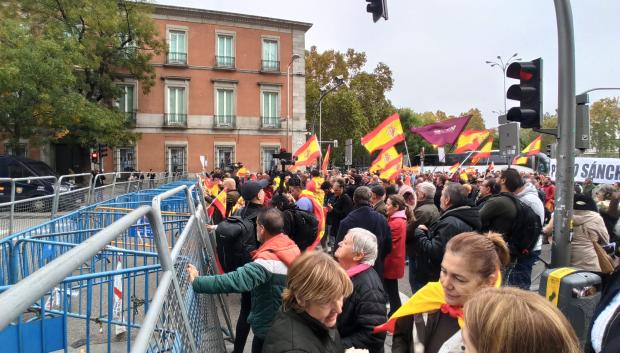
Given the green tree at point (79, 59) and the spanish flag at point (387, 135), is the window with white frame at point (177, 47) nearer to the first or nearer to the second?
the green tree at point (79, 59)

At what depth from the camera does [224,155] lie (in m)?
36.0

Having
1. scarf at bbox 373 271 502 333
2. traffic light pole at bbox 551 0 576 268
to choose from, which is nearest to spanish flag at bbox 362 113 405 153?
traffic light pole at bbox 551 0 576 268

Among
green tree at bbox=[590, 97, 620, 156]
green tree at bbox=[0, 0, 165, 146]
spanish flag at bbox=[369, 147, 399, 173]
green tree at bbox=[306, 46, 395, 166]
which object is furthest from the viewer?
green tree at bbox=[590, 97, 620, 156]

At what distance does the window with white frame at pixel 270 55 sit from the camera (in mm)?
36906

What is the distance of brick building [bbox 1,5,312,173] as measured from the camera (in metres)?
34.1

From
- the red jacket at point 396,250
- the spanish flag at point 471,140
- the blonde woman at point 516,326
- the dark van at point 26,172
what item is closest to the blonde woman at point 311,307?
the blonde woman at point 516,326

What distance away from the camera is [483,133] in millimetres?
18438

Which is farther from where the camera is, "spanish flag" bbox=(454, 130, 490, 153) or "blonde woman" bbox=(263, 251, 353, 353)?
"spanish flag" bbox=(454, 130, 490, 153)

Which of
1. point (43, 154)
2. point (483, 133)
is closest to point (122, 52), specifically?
point (43, 154)

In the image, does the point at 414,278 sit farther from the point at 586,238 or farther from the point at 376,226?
the point at 586,238

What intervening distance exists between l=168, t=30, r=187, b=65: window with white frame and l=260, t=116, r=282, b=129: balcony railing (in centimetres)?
739

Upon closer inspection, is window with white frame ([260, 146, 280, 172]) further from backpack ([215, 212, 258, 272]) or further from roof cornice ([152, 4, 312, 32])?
backpack ([215, 212, 258, 272])

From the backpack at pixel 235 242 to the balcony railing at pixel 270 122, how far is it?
32847mm

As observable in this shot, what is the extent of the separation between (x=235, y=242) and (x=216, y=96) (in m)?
32.9
